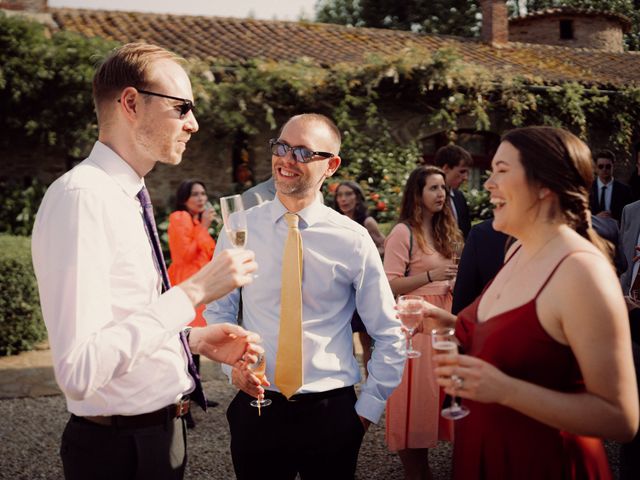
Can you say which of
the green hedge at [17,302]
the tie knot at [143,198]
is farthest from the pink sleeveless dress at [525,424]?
the green hedge at [17,302]

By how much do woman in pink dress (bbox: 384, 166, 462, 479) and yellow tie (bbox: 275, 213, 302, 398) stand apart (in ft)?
5.36

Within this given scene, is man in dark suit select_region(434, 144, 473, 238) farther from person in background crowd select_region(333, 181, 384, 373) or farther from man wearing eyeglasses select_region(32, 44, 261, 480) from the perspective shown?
man wearing eyeglasses select_region(32, 44, 261, 480)

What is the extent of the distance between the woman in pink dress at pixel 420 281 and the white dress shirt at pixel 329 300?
1.31 metres

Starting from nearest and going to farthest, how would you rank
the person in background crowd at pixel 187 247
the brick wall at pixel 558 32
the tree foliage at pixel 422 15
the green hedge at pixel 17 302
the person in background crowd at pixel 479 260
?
the person in background crowd at pixel 479 260 → the person in background crowd at pixel 187 247 → the green hedge at pixel 17 302 → the brick wall at pixel 558 32 → the tree foliage at pixel 422 15

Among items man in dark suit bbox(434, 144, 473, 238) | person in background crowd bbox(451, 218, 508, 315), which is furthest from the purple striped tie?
man in dark suit bbox(434, 144, 473, 238)

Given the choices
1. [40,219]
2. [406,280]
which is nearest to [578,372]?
[40,219]

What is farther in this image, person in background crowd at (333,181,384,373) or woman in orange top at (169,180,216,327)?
person in background crowd at (333,181,384,373)

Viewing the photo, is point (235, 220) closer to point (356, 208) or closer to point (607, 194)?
point (356, 208)

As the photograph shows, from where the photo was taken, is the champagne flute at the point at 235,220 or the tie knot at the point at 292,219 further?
the tie knot at the point at 292,219

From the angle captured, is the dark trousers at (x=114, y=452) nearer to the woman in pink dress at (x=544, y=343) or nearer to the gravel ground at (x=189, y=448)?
the woman in pink dress at (x=544, y=343)

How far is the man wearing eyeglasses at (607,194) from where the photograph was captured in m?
8.99

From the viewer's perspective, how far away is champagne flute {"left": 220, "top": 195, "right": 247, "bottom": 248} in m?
2.08

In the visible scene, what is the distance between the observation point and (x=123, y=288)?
189cm

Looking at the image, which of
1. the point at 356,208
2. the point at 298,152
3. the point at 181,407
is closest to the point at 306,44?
the point at 356,208
